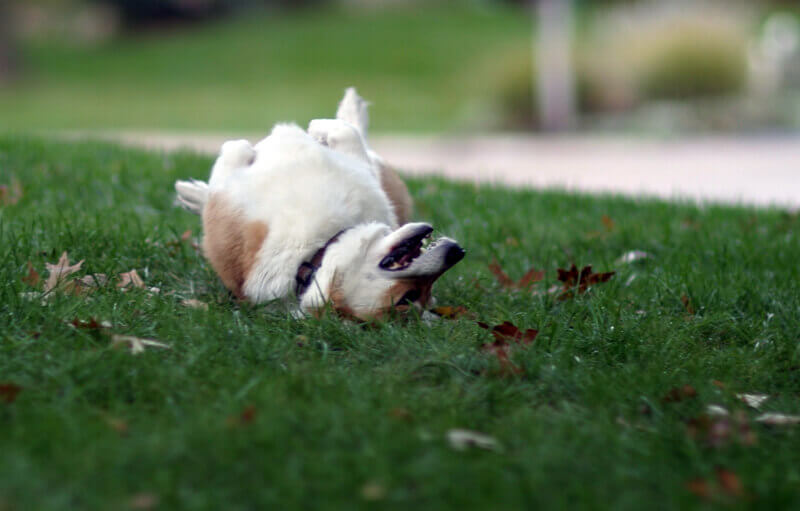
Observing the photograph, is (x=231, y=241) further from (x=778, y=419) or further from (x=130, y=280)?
(x=778, y=419)

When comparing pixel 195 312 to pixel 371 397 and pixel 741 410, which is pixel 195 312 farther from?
pixel 741 410

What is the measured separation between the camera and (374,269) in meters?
2.85

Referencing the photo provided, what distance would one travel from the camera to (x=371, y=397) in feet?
7.81

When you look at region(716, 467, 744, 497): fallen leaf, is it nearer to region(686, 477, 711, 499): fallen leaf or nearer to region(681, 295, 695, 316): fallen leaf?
region(686, 477, 711, 499): fallen leaf

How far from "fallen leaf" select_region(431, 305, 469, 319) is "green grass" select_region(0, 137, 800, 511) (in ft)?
0.21

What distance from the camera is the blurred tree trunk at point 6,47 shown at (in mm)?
26047

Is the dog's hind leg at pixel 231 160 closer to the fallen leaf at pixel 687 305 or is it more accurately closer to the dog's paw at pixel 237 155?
the dog's paw at pixel 237 155

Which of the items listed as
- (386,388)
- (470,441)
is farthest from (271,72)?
(470,441)

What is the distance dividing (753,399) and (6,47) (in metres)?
27.8

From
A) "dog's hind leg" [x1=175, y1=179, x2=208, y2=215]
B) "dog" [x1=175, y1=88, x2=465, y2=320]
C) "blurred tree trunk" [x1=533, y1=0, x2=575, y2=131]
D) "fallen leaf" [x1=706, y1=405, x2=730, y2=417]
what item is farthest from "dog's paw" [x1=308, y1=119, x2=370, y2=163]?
"blurred tree trunk" [x1=533, y1=0, x2=575, y2=131]

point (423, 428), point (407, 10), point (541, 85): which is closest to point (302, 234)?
point (423, 428)

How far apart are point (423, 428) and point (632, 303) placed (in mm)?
1508

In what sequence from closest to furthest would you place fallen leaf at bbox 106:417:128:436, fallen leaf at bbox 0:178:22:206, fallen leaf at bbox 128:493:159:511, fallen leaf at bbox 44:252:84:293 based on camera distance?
1. fallen leaf at bbox 128:493:159:511
2. fallen leaf at bbox 106:417:128:436
3. fallen leaf at bbox 44:252:84:293
4. fallen leaf at bbox 0:178:22:206

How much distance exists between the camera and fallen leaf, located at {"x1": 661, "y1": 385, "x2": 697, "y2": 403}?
8.21 feet
